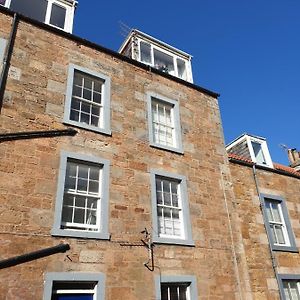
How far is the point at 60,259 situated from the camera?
7.22 m

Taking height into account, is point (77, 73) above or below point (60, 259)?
above

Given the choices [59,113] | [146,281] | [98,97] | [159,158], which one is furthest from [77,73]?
[146,281]

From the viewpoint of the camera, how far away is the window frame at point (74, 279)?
677 cm

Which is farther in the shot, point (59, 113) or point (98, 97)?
point (98, 97)

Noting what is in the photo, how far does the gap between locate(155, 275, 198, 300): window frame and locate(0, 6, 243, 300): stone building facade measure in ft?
0.10

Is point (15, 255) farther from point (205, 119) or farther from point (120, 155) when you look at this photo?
point (205, 119)

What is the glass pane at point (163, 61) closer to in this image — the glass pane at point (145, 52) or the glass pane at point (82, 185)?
the glass pane at point (145, 52)

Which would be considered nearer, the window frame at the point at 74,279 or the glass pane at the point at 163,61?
the window frame at the point at 74,279

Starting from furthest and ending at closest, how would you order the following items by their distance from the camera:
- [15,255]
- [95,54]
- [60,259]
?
[95,54] < [60,259] < [15,255]

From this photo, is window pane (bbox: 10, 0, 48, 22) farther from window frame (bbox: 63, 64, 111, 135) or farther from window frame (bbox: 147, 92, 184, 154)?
window frame (bbox: 147, 92, 184, 154)

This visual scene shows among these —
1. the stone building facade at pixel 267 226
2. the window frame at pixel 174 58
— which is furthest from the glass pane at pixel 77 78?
the stone building facade at pixel 267 226

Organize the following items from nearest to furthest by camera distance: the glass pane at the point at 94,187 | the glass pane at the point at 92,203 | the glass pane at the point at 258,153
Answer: the glass pane at the point at 92,203
the glass pane at the point at 94,187
the glass pane at the point at 258,153

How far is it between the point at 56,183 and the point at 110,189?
1513 millimetres

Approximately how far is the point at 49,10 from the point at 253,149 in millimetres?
10792
